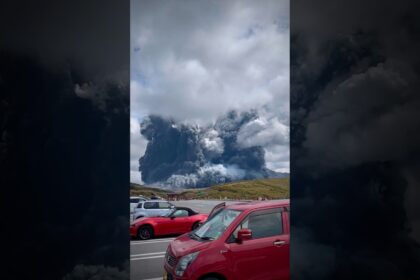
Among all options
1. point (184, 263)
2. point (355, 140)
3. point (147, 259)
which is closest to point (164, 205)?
point (147, 259)

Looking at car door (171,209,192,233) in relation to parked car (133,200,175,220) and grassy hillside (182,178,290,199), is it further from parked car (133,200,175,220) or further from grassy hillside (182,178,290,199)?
grassy hillside (182,178,290,199)

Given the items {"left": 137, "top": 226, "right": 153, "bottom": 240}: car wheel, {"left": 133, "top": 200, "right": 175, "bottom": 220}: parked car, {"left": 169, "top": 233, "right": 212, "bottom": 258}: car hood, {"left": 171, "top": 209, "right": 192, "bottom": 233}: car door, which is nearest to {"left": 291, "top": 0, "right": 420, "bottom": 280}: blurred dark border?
{"left": 169, "top": 233, "right": 212, "bottom": 258}: car hood

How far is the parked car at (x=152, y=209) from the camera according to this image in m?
7.84

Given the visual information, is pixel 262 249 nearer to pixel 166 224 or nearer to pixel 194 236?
pixel 194 236

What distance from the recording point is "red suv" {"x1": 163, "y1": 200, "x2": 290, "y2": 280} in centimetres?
262

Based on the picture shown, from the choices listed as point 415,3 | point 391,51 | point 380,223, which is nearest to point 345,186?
point 380,223

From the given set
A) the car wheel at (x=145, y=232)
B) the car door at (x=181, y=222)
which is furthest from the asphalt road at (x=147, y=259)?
the car door at (x=181, y=222)

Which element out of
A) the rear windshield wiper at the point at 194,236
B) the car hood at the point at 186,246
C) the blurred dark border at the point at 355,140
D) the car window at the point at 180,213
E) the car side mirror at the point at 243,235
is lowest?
the car window at the point at 180,213

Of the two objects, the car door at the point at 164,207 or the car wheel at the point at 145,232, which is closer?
the car wheel at the point at 145,232

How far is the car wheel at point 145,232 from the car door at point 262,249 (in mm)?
4154

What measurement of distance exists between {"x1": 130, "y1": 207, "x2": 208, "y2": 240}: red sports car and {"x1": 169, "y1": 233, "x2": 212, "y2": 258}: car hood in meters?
3.70

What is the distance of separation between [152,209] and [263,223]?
17.6 feet

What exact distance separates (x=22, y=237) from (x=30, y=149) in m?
0.63

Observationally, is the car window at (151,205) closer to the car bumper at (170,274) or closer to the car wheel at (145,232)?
the car wheel at (145,232)
